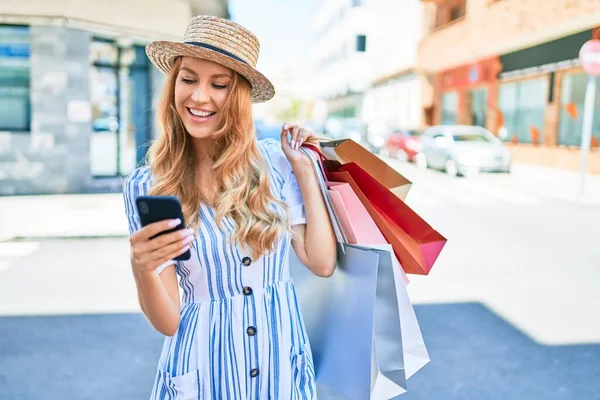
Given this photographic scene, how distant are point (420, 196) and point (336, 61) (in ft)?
178

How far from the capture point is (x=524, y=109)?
85.2ft

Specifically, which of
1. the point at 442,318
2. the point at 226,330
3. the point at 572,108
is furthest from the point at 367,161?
the point at 572,108

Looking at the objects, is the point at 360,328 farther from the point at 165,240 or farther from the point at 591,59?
the point at 591,59

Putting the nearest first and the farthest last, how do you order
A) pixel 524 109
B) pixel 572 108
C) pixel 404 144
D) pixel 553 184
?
pixel 553 184, pixel 572 108, pixel 524 109, pixel 404 144

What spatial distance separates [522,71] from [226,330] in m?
26.1

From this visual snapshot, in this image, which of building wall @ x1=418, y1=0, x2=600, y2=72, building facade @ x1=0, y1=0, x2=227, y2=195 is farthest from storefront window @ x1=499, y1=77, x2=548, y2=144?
building facade @ x1=0, y1=0, x2=227, y2=195

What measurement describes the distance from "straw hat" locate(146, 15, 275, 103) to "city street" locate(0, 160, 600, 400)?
270 cm

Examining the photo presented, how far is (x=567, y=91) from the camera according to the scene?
22.8 meters

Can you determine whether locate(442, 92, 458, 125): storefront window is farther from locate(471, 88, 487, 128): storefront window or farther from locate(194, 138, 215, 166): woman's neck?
locate(194, 138, 215, 166): woman's neck

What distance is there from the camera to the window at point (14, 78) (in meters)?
13.6

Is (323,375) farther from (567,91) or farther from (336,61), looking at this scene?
(336,61)

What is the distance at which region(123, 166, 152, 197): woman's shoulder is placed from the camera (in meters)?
1.93

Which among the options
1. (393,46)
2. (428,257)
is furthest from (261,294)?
(393,46)

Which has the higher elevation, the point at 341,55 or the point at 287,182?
the point at 341,55
